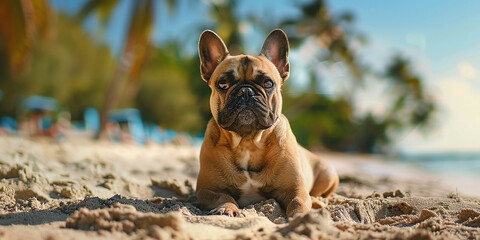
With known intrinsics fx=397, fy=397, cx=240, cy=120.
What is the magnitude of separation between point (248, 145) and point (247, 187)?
0.35 meters

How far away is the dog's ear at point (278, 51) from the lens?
3825 millimetres

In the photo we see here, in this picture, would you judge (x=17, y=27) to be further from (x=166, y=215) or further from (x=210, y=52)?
(x=166, y=215)

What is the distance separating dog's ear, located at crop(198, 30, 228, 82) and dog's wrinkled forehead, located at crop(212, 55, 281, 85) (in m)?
0.33

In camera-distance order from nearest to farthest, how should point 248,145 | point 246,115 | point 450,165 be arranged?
point 246,115, point 248,145, point 450,165

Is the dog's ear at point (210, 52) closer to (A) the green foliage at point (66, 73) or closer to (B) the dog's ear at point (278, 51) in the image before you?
(B) the dog's ear at point (278, 51)

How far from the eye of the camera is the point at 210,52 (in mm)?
3887

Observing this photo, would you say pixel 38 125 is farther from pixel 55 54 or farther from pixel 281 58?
pixel 281 58

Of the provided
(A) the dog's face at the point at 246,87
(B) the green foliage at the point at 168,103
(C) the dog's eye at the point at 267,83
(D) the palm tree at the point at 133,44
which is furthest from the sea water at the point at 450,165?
(B) the green foliage at the point at 168,103

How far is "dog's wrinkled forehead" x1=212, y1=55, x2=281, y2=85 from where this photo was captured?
3.37 meters

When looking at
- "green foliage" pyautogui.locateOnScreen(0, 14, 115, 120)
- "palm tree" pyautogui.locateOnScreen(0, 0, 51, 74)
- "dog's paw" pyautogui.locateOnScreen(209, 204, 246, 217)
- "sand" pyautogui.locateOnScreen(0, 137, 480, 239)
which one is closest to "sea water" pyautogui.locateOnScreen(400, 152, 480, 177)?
"sand" pyautogui.locateOnScreen(0, 137, 480, 239)

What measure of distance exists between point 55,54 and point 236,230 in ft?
80.1

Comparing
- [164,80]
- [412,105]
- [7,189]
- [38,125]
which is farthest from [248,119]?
[412,105]

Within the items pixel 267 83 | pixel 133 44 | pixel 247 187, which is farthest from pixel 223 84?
pixel 133 44

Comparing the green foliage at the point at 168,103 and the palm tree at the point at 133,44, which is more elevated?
the palm tree at the point at 133,44
